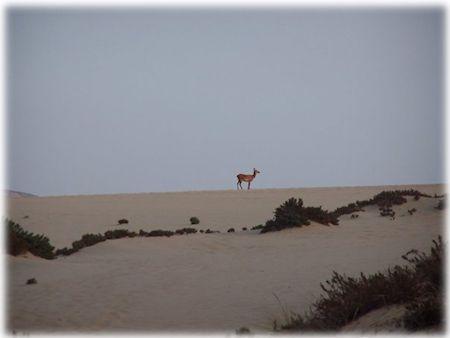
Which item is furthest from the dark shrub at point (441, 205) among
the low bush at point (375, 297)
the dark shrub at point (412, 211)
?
the low bush at point (375, 297)

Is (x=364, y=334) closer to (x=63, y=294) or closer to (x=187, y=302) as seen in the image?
(x=187, y=302)

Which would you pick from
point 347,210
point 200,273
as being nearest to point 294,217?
point 347,210

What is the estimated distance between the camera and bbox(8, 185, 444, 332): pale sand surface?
26.3 feet

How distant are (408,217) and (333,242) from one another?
676 cm

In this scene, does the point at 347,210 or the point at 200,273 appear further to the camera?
the point at 347,210

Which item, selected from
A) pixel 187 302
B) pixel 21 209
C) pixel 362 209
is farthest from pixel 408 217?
pixel 21 209

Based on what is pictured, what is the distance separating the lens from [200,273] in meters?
11.5

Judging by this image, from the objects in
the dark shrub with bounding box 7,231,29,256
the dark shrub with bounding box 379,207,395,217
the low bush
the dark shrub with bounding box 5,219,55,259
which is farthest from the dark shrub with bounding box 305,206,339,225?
the low bush

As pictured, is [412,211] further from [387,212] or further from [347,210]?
[347,210]

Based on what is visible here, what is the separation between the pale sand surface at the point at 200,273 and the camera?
8.02 meters

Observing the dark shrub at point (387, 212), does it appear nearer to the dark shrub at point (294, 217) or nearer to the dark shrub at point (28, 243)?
the dark shrub at point (294, 217)

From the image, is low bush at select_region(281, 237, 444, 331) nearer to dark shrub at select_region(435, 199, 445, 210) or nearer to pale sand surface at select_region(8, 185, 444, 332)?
pale sand surface at select_region(8, 185, 444, 332)

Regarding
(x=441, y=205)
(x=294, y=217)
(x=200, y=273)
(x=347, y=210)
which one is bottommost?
(x=200, y=273)

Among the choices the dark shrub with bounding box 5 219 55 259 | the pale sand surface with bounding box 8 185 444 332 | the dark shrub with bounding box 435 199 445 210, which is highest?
the dark shrub with bounding box 435 199 445 210
